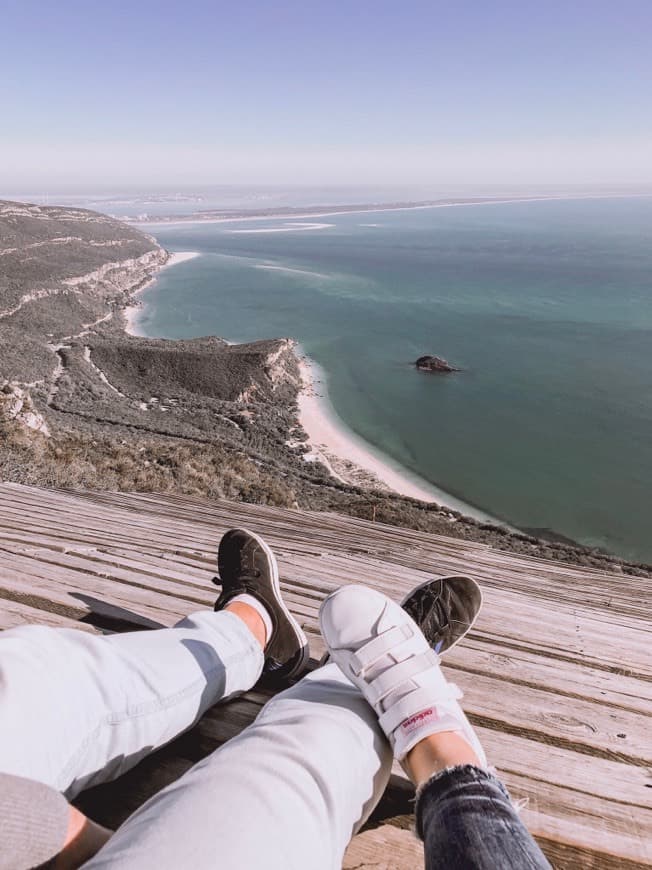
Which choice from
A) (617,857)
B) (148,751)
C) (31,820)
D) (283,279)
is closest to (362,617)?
(148,751)

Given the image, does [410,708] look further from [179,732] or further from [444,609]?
[444,609]

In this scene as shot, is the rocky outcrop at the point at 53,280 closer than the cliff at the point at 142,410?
No

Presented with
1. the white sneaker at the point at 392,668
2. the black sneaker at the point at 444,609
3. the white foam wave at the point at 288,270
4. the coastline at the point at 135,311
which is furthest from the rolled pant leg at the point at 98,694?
the white foam wave at the point at 288,270

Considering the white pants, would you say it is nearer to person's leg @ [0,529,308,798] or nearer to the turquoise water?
person's leg @ [0,529,308,798]

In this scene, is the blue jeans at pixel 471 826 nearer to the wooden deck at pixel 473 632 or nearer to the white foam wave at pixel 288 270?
the wooden deck at pixel 473 632

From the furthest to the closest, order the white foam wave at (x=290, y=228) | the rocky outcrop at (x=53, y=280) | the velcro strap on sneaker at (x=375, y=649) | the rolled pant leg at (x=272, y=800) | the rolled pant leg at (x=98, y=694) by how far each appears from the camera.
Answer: the white foam wave at (x=290, y=228) < the rocky outcrop at (x=53, y=280) < the velcro strap on sneaker at (x=375, y=649) < the rolled pant leg at (x=98, y=694) < the rolled pant leg at (x=272, y=800)

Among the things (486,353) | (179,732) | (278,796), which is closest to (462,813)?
(278,796)

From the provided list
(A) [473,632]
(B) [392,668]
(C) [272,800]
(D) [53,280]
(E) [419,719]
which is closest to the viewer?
(C) [272,800]
